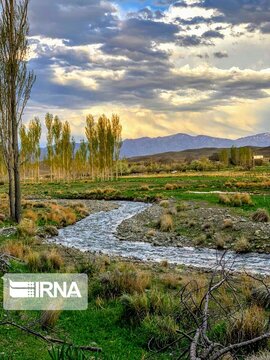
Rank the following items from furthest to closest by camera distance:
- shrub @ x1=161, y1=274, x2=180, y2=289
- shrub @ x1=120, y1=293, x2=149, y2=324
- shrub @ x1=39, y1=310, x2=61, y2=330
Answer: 1. shrub @ x1=161, y1=274, x2=180, y2=289
2. shrub @ x1=120, y1=293, x2=149, y2=324
3. shrub @ x1=39, y1=310, x2=61, y2=330

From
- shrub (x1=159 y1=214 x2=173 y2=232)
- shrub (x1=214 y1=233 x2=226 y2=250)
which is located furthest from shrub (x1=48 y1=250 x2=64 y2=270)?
shrub (x1=159 y1=214 x2=173 y2=232)

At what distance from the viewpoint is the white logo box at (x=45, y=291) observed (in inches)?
315

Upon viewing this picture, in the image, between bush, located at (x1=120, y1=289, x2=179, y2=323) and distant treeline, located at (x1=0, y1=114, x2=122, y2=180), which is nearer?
bush, located at (x1=120, y1=289, x2=179, y2=323)

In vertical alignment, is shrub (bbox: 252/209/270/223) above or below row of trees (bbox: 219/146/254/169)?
below

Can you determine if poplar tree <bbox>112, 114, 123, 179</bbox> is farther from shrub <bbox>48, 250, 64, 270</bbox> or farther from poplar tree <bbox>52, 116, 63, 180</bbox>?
shrub <bbox>48, 250, 64, 270</bbox>

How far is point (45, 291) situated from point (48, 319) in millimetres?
2213

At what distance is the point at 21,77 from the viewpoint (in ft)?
68.7

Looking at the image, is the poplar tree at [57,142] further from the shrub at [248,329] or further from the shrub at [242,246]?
the shrub at [248,329]

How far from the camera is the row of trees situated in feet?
375

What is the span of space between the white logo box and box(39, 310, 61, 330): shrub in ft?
0.93

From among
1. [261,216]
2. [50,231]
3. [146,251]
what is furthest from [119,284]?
[261,216]

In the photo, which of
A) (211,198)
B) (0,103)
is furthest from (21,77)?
(211,198)

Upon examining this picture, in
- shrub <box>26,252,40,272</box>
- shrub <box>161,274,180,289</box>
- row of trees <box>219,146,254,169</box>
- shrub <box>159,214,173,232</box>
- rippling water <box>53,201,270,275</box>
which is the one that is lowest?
rippling water <box>53,201,270,275</box>

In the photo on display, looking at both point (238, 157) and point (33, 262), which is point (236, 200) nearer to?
point (33, 262)
